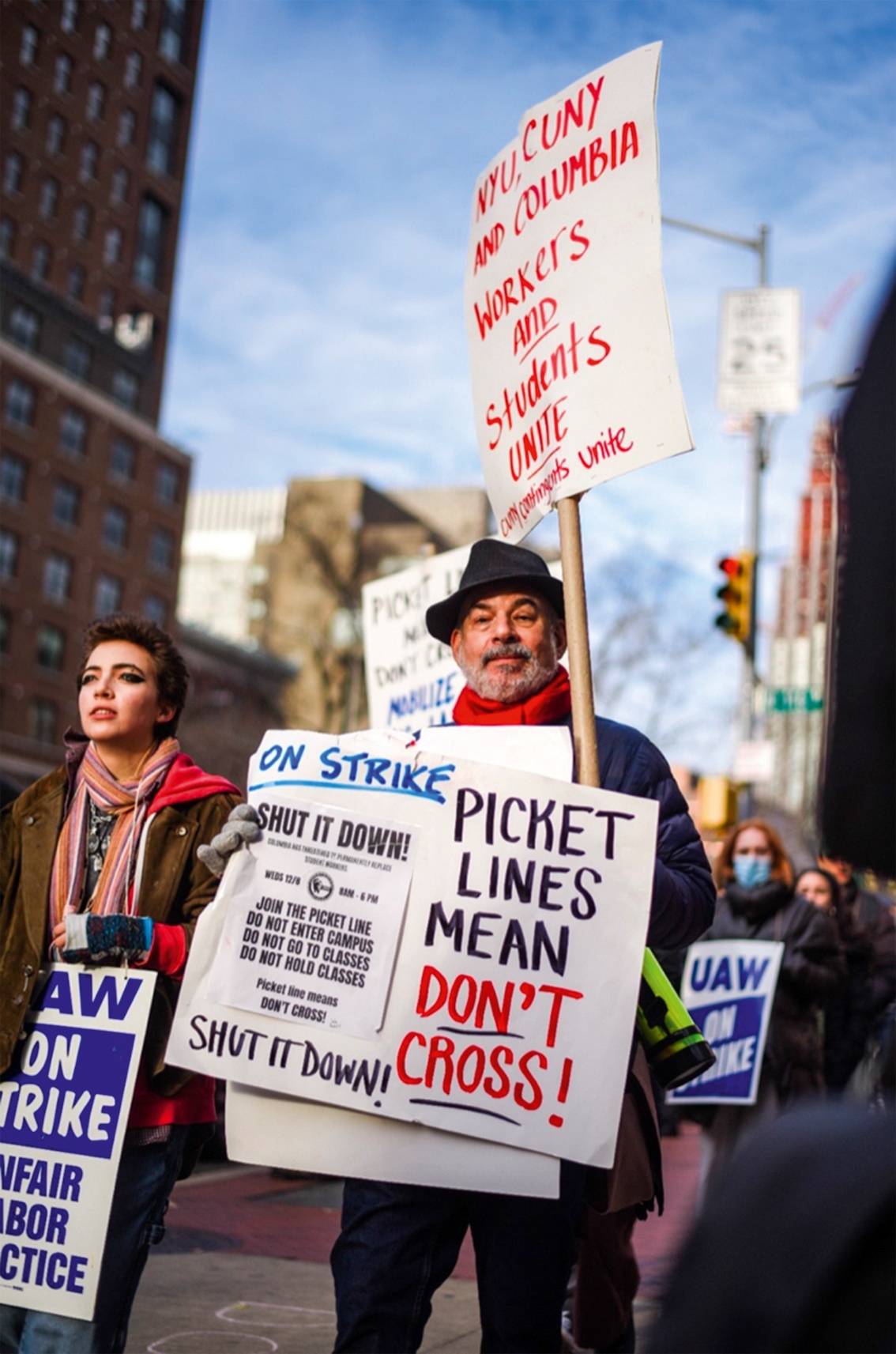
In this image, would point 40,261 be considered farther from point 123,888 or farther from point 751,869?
point 123,888

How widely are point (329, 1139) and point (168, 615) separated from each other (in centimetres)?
5836

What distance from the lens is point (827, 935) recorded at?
7.46 m

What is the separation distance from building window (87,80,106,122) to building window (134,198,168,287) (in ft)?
14.9

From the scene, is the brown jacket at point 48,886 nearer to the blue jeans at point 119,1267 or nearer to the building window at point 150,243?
the blue jeans at point 119,1267

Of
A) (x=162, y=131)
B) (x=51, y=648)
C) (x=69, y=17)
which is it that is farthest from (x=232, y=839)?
(x=162, y=131)

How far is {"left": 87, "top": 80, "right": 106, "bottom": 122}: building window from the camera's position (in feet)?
191

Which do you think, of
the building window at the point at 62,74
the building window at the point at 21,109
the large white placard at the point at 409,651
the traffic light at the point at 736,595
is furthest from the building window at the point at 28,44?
the large white placard at the point at 409,651

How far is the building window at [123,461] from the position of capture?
5834 cm

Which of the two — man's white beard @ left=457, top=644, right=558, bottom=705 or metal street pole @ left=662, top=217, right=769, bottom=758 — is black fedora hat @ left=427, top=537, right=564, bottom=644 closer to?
man's white beard @ left=457, top=644, right=558, bottom=705

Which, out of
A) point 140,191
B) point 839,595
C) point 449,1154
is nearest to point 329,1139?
point 449,1154

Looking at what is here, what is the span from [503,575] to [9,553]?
166 feet

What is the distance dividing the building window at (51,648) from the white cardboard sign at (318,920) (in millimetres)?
51465

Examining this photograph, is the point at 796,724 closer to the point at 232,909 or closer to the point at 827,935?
the point at 827,935

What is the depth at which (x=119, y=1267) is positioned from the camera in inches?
135
